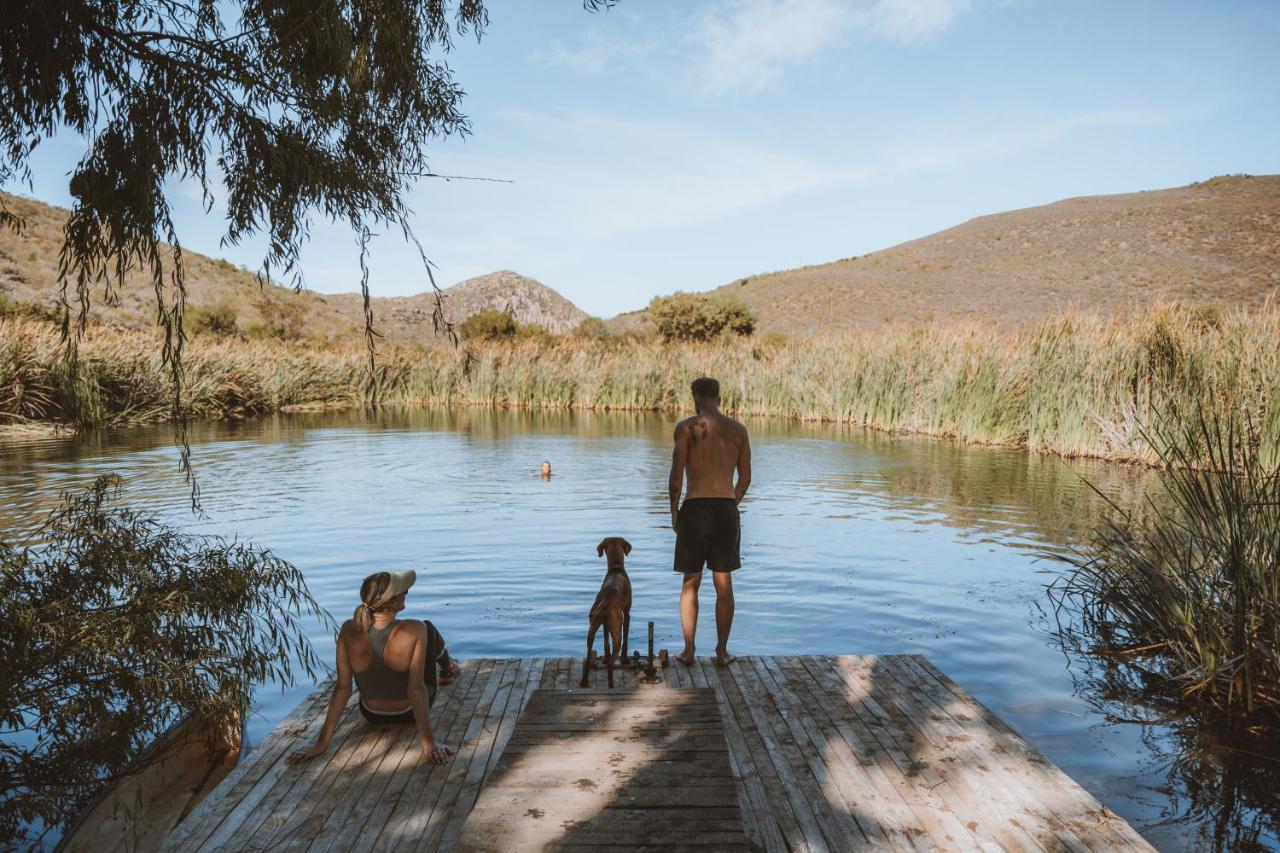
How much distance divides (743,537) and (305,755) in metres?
8.03

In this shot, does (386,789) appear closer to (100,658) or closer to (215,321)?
(100,658)

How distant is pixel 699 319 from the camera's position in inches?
2360

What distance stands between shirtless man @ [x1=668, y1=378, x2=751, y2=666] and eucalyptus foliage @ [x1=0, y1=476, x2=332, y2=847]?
2.43 m

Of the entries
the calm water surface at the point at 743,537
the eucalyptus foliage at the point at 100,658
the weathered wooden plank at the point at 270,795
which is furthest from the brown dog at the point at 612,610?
the calm water surface at the point at 743,537

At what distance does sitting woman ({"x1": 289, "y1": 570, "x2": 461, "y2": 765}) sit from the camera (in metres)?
4.05

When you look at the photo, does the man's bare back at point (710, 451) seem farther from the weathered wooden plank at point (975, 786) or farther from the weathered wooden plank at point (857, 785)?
the weathered wooden plank at point (975, 786)

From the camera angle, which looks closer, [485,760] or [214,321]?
[485,760]

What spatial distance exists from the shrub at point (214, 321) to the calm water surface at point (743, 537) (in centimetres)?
3054

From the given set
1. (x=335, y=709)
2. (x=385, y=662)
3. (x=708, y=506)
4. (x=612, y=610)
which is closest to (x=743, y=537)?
(x=708, y=506)

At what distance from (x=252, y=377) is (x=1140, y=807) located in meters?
30.3

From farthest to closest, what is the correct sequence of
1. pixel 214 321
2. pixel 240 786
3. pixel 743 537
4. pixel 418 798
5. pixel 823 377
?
1. pixel 214 321
2. pixel 823 377
3. pixel 743 537
4. pixel 240 786
5. pixel 418 798

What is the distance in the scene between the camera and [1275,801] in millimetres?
4551

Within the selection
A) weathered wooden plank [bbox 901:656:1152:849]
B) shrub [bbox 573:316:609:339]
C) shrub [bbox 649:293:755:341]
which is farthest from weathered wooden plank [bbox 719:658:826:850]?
shrub [bbox 573:316:609:339]

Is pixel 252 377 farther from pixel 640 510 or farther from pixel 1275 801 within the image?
pixel 1275 801
